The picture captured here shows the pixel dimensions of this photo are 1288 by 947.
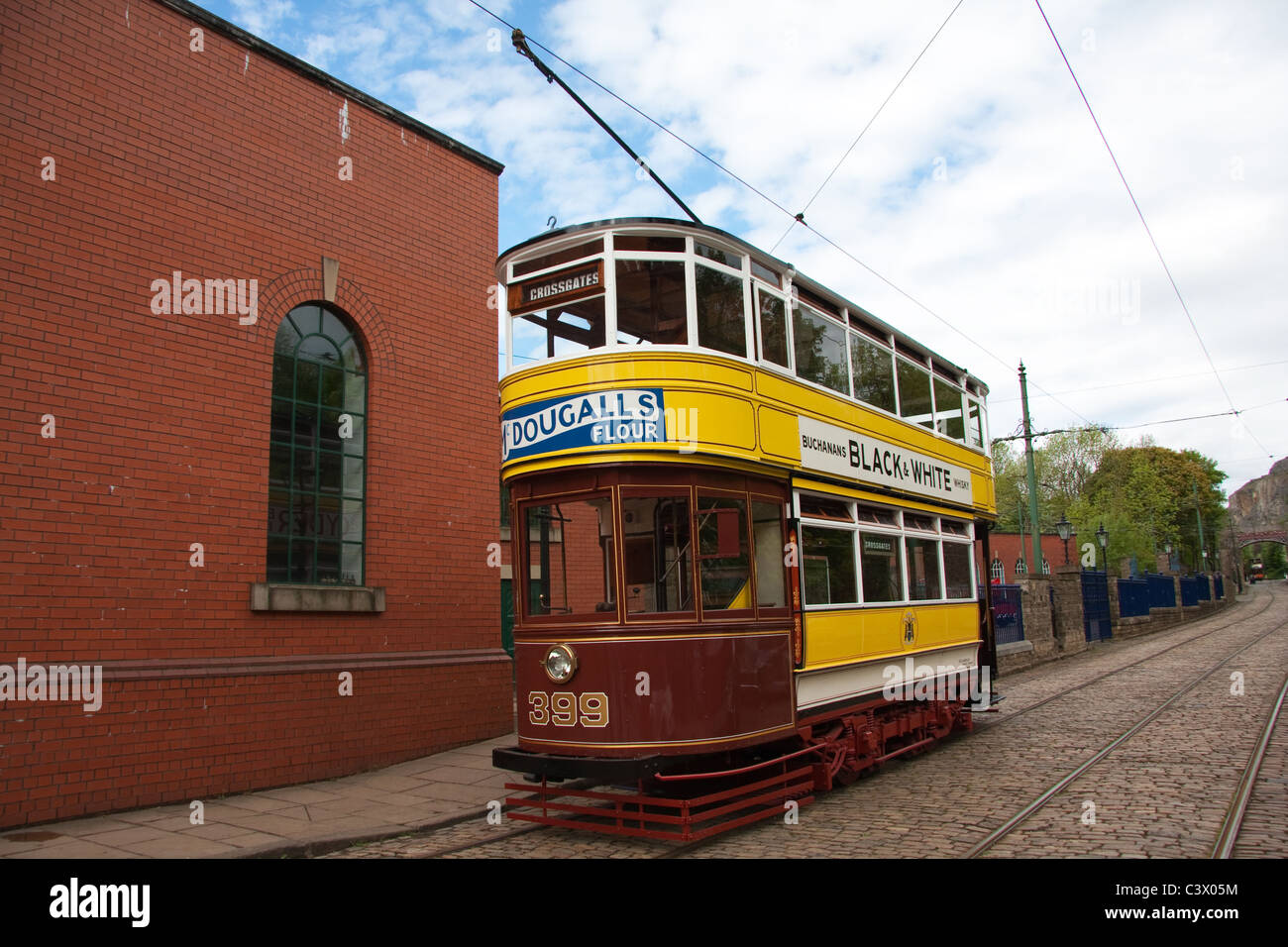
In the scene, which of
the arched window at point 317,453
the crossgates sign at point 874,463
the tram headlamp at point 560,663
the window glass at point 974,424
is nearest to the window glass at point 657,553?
the tram headlamp at point 560,663

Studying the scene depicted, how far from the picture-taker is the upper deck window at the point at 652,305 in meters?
7.01

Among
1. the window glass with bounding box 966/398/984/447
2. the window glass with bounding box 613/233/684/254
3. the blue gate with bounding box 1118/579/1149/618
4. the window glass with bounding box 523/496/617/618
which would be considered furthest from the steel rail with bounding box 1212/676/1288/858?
the blue gate with bounding box 1118/579/1149/618

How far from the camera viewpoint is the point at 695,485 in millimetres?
6680

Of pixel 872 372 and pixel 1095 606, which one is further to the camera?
pixel 1095 606

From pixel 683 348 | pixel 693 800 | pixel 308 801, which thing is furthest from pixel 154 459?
pixel 693 800

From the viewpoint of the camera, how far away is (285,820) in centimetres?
696

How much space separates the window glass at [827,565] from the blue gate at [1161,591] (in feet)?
107

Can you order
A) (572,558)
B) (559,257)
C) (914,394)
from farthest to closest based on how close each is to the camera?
(914,394)
(559,257)
(572,558)

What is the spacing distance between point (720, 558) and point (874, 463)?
3.02 meters

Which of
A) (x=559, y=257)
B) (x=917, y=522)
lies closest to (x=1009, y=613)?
(x=917, y=522)

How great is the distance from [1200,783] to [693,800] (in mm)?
4731

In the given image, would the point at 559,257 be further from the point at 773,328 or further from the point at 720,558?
the point at 720,558

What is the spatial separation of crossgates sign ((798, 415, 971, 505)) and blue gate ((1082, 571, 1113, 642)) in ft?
58.0
